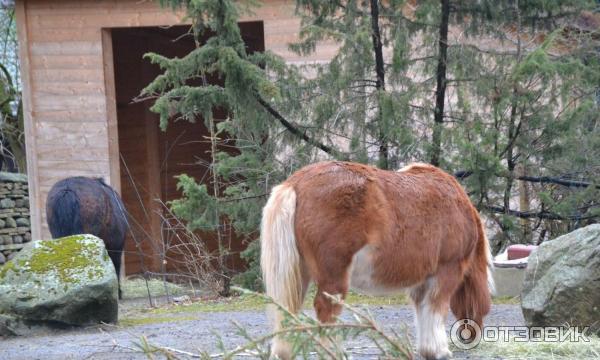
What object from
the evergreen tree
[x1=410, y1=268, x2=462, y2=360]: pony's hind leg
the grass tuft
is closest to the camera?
[x1=410, y1=268, x2=462, y2=360]: pony's hind leg

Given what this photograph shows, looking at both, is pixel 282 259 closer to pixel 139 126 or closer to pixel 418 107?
pixel 418 107

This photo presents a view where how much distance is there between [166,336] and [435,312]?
2464 mm

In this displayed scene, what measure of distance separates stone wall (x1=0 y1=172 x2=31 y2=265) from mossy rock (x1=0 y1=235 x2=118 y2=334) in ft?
30.9

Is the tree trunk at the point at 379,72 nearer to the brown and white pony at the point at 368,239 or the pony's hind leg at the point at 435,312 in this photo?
the brown and white pony at the point at 368,239

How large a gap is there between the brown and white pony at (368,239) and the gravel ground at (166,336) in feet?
2.11

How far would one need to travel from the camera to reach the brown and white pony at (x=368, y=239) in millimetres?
5418

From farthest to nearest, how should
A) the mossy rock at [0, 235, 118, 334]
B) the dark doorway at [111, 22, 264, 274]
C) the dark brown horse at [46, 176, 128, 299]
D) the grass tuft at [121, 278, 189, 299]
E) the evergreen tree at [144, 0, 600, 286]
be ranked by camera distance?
the dark doorway at [111, 22, 264, 274]
the grass tuft at [121, 278, 189, 299]
the dark brown horse at [46, 176, 128, 299]
the evergreen tree at [144, 0, 600, 286]
the mossy rock at [0, 235, 118, 334]

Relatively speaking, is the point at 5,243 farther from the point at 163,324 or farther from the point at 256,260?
the point at 163,324

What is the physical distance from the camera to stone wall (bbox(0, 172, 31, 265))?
17172 mm

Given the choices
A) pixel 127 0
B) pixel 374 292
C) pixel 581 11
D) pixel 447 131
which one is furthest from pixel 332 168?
pixel 127 0

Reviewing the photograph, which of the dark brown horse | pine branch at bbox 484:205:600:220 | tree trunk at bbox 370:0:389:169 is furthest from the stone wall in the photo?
pine branch at bbox 484:205:600:220

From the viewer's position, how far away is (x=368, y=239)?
5.48 meters

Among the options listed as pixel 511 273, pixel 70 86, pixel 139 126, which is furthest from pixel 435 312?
pixel 139 126

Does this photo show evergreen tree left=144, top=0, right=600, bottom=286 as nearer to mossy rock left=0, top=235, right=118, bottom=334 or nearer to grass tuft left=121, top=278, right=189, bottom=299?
grass tuft left=121, top=278, right=189, bottom=299
